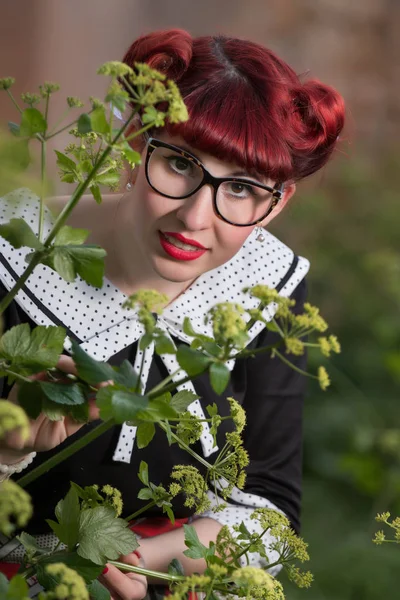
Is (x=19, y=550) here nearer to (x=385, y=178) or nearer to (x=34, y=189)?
(x=34, y=189)

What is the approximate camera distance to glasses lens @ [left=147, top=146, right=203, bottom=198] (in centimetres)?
103

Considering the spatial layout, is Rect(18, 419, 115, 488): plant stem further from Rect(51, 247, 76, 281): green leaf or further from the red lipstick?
the red lipstick

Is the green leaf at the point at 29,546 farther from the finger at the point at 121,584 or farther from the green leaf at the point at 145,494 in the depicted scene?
the finger at the point at 121,584

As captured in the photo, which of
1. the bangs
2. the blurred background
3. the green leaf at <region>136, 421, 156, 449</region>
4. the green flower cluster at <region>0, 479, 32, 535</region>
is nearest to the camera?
the green flower cluster at <region>0, 479, 32, 535</region>

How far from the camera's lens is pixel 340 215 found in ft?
9.61

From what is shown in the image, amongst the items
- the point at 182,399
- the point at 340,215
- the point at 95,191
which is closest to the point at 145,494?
the point at 182,399

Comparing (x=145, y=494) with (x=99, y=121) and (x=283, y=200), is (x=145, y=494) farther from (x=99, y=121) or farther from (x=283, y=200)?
(x=283, y=200)

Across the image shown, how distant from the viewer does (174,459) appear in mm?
1200

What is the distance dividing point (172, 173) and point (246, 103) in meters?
0.11

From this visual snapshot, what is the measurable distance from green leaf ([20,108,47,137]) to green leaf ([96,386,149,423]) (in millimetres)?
167

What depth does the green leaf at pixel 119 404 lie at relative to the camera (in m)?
0.50

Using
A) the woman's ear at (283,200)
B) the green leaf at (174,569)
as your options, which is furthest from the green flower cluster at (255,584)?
the woman's ear at (283,200)

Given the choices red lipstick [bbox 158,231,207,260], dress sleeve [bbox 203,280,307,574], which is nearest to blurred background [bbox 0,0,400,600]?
dress sleeve [bbox 203,280,307,574]

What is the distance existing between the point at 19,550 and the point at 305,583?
19.0 inches
